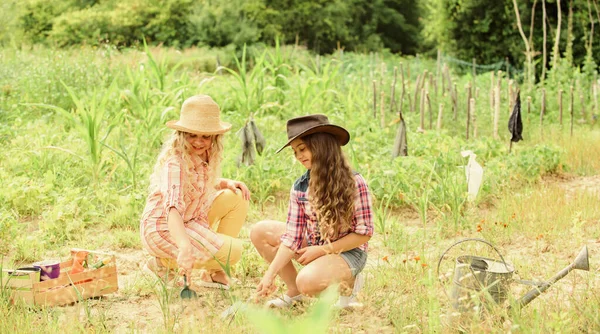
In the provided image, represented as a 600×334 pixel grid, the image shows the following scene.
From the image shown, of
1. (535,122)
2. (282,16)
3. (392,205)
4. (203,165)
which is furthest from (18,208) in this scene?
(282,16)

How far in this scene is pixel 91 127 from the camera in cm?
507

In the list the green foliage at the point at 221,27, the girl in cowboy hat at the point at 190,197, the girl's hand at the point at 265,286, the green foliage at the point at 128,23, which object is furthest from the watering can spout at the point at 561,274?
the green foliage at the point at 128,23

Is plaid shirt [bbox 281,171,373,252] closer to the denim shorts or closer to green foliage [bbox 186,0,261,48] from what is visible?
the denim shorts

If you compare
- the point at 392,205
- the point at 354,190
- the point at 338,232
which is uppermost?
the point at 354,190

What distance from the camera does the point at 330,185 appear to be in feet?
9.98

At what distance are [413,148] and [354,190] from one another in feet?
10.8

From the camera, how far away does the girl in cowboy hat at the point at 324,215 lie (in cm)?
305

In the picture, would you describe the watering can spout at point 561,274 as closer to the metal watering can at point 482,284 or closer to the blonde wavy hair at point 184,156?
the metal watering can at point 482,284

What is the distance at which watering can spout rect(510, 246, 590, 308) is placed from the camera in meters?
2.50

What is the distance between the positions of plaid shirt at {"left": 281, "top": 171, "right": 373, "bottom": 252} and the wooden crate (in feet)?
3.16

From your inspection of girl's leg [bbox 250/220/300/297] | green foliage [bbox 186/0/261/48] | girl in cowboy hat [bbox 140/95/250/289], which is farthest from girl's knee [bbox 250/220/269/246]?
green foliage [bbox 186/0/261/48]

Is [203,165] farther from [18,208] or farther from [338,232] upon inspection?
[18,208]

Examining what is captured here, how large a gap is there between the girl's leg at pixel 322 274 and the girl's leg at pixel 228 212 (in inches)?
32.4

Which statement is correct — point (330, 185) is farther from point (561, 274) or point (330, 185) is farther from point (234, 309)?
point (561, 274)
